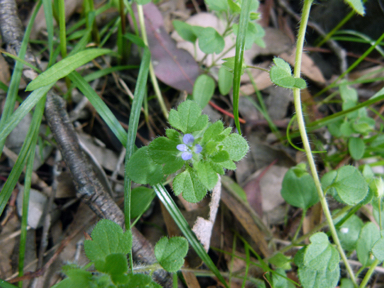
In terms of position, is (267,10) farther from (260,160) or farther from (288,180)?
(288,180)

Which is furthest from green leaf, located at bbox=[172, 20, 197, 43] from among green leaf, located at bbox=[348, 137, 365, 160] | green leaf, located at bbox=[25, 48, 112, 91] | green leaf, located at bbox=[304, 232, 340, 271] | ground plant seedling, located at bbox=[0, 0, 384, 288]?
green leaf, located at bbox=[304, 232, 340, 271]

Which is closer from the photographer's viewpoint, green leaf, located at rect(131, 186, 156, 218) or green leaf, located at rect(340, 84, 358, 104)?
green leaf, located at rect(131, 186, 156, 218)

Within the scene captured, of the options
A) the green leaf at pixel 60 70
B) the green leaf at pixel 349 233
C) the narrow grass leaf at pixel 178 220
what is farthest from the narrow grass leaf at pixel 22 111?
the green leaf at pixel 349 233

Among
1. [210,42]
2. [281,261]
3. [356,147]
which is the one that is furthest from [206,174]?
[356,147]

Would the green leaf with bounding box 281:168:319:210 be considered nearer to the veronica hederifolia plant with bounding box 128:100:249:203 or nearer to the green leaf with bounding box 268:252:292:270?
the green leaf with bounding box 268:252:292:270

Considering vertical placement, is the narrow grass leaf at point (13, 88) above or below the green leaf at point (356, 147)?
above

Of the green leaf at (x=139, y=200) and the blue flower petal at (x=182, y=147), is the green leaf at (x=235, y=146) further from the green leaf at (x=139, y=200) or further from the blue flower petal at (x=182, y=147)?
the green leaf at (x=139, y=200)
